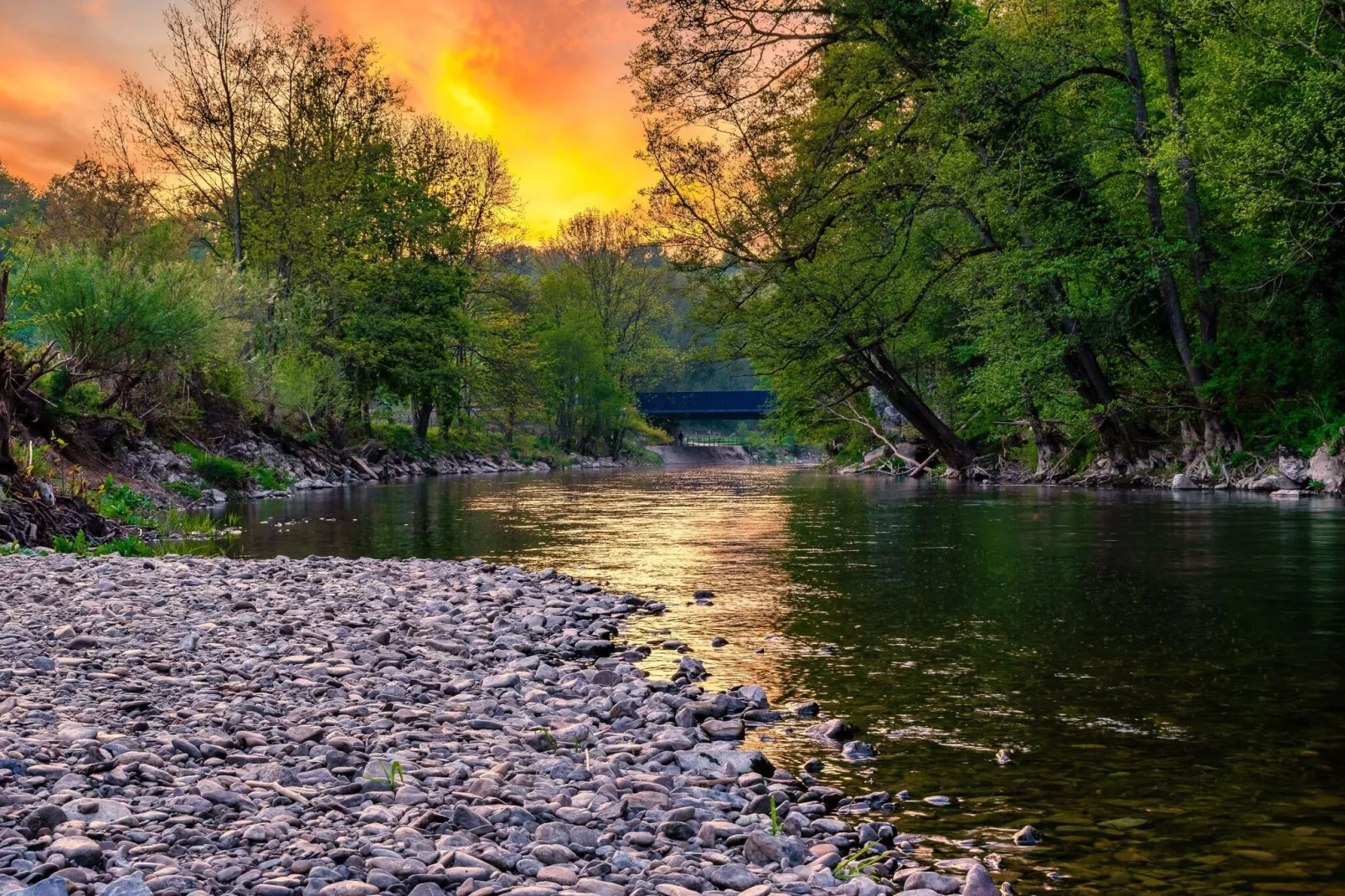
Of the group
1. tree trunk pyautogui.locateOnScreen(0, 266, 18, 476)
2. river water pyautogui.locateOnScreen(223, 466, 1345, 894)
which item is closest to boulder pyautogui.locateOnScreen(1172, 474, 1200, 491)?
river water pyautogui.locateOnScreen(223, 466, 1345, 894)

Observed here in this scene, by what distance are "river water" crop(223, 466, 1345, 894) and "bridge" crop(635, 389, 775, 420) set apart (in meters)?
76.7

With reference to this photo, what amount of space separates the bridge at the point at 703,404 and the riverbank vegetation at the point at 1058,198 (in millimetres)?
62300

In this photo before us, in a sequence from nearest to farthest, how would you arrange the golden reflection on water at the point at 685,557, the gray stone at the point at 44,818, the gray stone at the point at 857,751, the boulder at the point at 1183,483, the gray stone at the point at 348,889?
1. the gray stone at the point at 348,889
2. the gray stone at the point at 44,818
3. the gray stone at the point at 857,751
4. the golden reflection on water at the point at 685,557
5. the boulder at the point at 1183,483

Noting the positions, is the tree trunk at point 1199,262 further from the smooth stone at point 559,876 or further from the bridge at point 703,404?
the bridge at point 703,404

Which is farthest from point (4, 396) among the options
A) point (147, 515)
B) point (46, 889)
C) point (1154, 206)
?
point (1154, 206)

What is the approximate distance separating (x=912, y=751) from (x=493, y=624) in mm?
5012

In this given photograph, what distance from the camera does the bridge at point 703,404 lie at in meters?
98.4

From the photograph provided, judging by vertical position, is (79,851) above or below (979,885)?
above

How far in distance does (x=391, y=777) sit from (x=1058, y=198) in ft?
91.5

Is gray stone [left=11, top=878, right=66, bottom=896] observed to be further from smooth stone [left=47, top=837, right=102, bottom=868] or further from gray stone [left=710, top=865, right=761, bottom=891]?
gray stone [left=710, top=865, right=761, bottom=891]

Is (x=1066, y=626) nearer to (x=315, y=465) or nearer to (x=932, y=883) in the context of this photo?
(x=932, y=883)

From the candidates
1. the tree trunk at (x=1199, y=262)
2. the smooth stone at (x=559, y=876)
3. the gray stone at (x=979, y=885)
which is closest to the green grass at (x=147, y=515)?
the smooth stone at (x=559, y=876)

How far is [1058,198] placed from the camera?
28516 millimetres

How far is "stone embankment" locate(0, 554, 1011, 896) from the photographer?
163 inches
